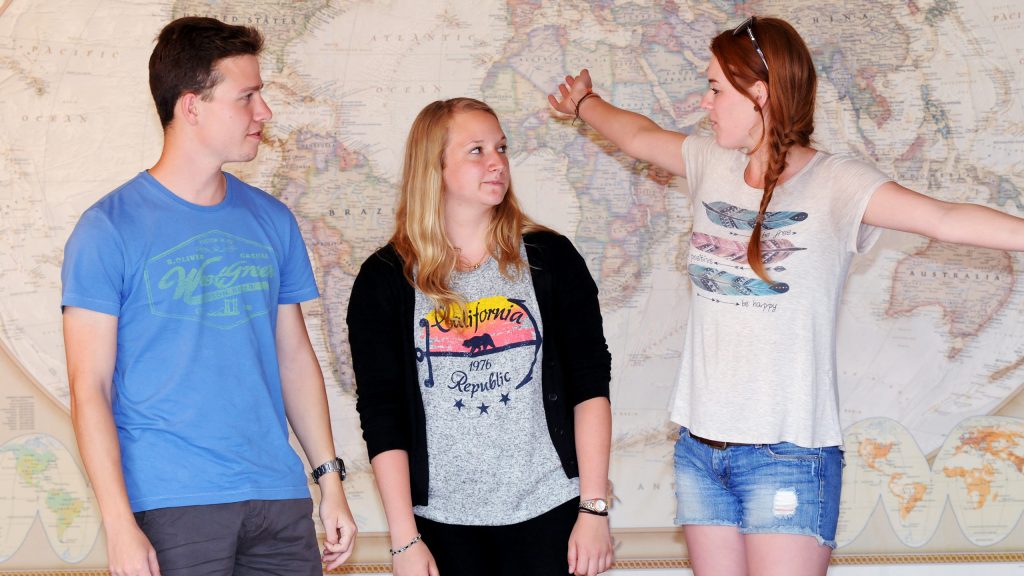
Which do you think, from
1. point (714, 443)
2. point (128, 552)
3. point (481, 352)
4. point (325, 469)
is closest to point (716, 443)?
point (714, 443)

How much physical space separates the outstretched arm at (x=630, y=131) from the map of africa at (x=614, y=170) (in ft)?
2.21

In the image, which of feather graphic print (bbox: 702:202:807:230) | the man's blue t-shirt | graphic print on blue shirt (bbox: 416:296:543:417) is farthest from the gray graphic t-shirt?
feather graphic print (bbox: 702:202:807:230)

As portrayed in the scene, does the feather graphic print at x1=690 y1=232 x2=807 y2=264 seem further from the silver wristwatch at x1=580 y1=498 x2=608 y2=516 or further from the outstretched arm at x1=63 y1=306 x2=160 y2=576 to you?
the outstretched arm at x1=63 y1=306 x2=160 y2=576

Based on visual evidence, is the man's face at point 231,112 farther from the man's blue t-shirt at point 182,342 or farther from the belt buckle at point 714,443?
the belt buckle at point 714,443

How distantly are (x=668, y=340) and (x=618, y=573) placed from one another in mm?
761

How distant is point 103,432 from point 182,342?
0.20 m

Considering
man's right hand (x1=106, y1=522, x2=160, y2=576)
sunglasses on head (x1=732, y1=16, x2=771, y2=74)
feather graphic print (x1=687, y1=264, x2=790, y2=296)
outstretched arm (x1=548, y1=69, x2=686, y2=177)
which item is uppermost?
sunglasses on head (x1=732, y1=16, x2=771, y2=74)

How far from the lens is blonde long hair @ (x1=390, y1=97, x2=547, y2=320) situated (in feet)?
6.53

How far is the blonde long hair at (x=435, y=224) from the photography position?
1.99 meters

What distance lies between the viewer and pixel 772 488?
1.87 meters

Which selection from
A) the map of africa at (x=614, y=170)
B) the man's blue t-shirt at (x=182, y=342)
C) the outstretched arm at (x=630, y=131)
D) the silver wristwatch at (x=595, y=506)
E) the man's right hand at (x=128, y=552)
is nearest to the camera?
the man's right hand at (x=128, y=552)

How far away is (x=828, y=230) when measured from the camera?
6.21 feet

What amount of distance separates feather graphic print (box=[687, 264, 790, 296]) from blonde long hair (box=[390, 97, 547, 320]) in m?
0.34

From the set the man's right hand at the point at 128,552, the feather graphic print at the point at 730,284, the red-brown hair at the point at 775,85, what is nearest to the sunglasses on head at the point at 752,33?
the red-brown hair at the point at 775,85
